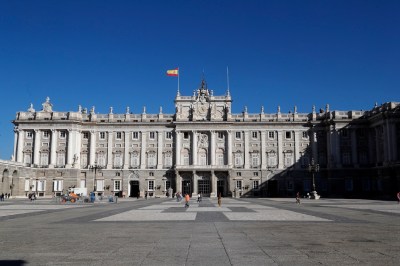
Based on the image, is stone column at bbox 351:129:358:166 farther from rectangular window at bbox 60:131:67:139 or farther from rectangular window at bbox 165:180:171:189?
rectangular window at bbox 60:131:67:139

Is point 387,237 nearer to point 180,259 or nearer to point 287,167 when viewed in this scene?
point 180,259

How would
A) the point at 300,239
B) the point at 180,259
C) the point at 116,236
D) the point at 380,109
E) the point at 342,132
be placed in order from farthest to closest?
the point at 342,132 < the point at 380,109 < the point at 116,236 < the point at 300,239 < the point at 180,259

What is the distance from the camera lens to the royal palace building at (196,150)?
272 feet

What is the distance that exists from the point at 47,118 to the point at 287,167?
169 ft

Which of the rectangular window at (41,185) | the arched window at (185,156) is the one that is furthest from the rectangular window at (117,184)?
the arched window at (185,156)

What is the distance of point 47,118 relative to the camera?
8631 centimetres

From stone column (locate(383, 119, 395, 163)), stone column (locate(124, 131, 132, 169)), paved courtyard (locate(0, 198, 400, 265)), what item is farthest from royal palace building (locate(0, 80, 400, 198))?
paved courtyard (locate(0, 198, 400, 265))

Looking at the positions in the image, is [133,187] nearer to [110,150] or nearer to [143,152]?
[143,152]

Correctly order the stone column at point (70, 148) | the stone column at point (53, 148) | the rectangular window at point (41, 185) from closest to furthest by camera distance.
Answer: the rectangular window at point (41, 185) < the stone column at point (70, 148) < the stone column at point (53, 148)

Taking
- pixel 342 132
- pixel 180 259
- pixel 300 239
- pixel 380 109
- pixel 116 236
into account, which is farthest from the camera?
pixel 342 132

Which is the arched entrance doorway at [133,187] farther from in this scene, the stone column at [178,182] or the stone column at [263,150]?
the stone column at [263,150]

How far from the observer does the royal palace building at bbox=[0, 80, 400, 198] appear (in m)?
83.0

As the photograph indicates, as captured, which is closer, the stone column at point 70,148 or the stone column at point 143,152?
the stone column at point 70,148

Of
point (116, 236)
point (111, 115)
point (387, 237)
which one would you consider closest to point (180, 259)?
point (116, 236)
